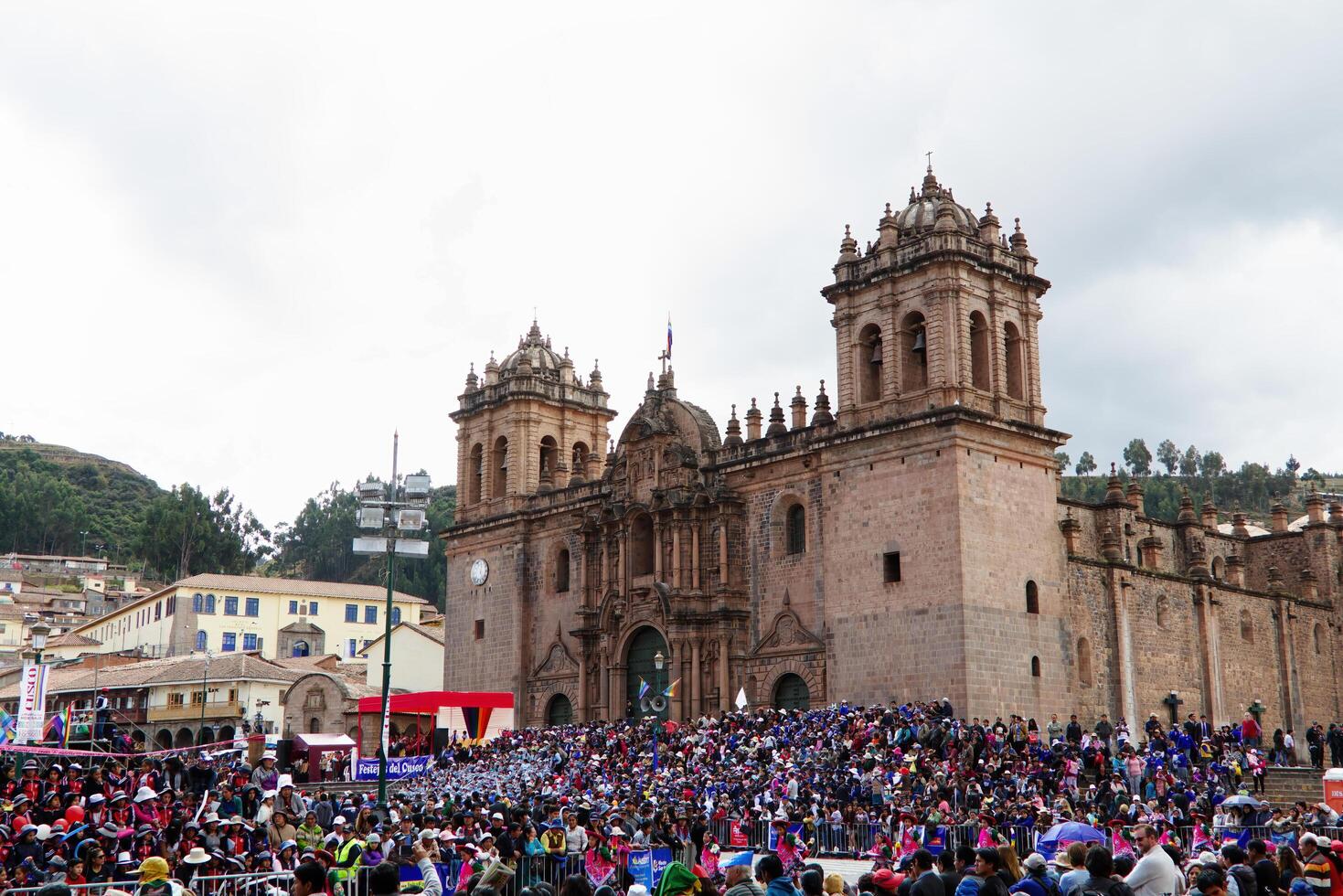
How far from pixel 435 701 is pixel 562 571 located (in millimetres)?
6649

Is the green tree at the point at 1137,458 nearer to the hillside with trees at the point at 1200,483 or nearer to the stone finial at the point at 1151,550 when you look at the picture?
the hillside with trees at the point at 1200,483

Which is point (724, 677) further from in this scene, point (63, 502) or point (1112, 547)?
point (63, 502)

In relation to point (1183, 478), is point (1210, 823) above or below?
below

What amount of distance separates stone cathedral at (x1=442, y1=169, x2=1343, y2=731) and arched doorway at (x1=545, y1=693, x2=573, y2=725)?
0.12 metres

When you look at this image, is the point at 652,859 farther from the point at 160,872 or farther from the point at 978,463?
the point at 978,463

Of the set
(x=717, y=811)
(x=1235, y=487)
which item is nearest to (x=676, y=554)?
(x=717, y=811)

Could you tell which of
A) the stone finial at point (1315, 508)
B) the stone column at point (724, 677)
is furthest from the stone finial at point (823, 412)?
the stone finial at point (1315, 508)

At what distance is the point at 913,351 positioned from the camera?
35031mm

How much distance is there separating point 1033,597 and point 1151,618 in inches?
204

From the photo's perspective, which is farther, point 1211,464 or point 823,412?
point 1211,464

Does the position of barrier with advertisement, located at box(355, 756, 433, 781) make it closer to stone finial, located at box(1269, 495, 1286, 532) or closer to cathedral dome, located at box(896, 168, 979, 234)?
cathedral dome, located at box(896, 168, 979, 234)

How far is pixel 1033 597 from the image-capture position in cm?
3297

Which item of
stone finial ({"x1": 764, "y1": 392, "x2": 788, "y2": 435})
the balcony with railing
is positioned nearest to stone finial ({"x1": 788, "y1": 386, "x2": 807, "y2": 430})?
stone finial ({"x1": 764, "y1": 392, "x2": 788, "y2": 435})

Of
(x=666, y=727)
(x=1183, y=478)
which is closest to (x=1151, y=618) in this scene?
(x=666, y=727)
